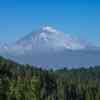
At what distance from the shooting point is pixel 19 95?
4515 inches

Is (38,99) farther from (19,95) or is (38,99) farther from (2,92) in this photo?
(2,92)

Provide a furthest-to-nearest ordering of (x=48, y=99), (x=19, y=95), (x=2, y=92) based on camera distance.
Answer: (x=48, y=99) → (x=19, y=95) → (x=2, y=92)

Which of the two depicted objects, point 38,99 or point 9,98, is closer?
point 9,98

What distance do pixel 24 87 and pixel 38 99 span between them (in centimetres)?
435

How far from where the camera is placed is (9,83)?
116562mm

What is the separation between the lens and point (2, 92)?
4190 inches

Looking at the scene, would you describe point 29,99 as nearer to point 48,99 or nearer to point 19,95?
point 19,95

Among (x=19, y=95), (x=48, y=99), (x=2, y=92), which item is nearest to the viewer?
(x=2, y=92)

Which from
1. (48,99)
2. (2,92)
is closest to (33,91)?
(2,92)

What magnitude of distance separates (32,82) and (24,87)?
2.21 metres

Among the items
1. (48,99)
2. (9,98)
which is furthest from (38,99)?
(48,99)

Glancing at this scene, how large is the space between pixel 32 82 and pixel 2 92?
13986 mm

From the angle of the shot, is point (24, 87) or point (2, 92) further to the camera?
point (24, 87)

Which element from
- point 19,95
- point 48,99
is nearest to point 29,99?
point 19,95
